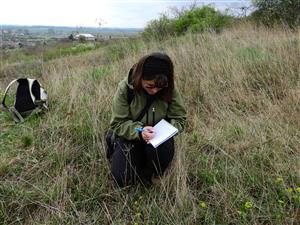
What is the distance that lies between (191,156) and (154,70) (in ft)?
2.88

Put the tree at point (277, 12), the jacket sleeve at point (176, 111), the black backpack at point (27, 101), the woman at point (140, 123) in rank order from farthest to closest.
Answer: the tree at point (277, 12)
the black backpack at point (27, 101)
the jacket sleeve at point (176, 111)
the woman at point (140, 123)

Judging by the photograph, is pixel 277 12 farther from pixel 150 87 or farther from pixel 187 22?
pixel 150 87

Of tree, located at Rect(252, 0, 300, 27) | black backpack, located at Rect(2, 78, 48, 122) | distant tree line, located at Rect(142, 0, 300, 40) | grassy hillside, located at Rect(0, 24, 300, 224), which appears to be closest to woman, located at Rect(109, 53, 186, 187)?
grassy hillside, located at Rect(0, 24, 300, 224)

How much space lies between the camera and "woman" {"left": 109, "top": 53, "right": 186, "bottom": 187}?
7.91 ft

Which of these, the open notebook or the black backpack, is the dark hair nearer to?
the open notebook

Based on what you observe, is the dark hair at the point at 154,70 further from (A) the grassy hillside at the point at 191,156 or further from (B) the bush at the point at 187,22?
(B) the bush at the point at 187,22

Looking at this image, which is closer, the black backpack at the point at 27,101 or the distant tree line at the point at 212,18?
the black backpack at the point at 27,101

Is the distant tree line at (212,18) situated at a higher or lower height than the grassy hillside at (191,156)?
higher

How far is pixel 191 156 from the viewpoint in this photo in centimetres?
280

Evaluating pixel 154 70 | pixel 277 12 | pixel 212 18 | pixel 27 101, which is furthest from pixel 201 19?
pixel 154 70

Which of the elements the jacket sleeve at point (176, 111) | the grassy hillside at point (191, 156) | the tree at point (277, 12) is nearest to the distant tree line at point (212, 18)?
the tree at point (277, 12)

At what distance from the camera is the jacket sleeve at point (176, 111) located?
255 cm

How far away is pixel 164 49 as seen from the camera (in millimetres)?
5891

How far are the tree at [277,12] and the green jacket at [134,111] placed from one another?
539 centimetres
